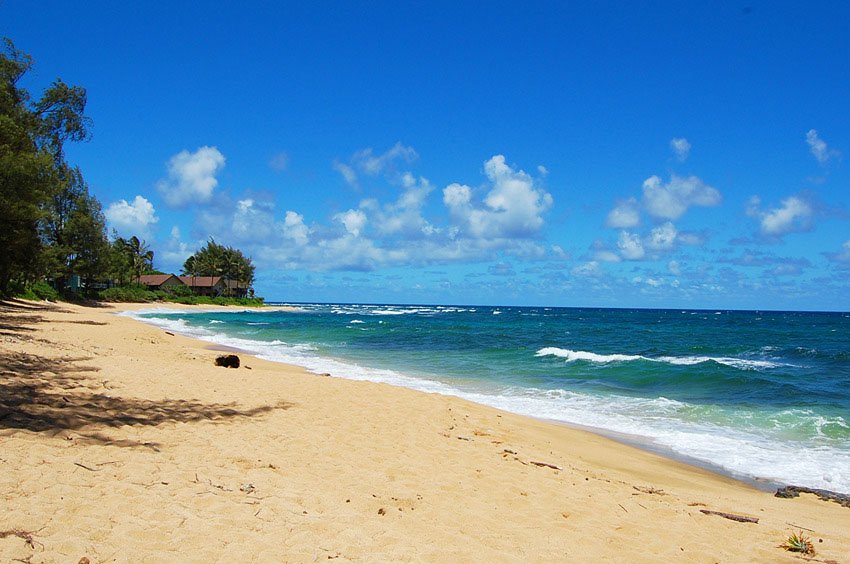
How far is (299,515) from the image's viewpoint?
4754 millimetres

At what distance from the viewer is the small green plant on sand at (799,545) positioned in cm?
498

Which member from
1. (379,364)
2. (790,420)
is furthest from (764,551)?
(379,364)

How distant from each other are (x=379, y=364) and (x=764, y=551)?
18.7m

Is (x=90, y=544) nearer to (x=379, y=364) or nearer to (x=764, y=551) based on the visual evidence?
(x=764, y=551)

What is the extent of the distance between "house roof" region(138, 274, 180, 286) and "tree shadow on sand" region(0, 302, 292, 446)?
84181 millimetres

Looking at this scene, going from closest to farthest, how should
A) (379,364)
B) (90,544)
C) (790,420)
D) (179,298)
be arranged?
(90,544) < (790,420) < (379,364) < (179,298)

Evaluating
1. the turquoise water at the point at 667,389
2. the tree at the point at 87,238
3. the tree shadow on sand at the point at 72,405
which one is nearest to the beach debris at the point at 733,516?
the turquoise water at the point at 667,389

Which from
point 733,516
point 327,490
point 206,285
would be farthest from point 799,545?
point 206,285

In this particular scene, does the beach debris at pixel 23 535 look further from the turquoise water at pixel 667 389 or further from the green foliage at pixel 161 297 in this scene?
the green foliage at pixel 161 297

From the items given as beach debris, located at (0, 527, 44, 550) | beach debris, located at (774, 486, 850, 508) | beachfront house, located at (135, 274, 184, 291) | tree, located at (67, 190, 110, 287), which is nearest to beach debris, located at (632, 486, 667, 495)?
beach debris, located at (774, 486, 850, 508)

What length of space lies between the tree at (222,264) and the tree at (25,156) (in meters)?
78.5

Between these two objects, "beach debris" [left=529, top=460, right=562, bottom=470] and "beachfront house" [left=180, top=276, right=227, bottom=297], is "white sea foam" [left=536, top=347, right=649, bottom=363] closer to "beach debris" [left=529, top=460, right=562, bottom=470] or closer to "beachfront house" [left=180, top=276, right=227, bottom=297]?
"beach debris" [left=529, top=460, right=562, bottom=470]

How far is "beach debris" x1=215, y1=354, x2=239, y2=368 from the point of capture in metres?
15.5

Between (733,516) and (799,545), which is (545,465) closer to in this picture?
(733,516)
